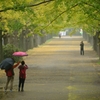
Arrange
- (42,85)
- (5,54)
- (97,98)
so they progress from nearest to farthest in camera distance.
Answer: (97,98)
(42,85)
(5,54)

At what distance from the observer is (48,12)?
2105cm

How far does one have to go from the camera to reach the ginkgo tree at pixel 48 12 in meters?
16.2

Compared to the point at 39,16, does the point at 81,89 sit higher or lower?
lower

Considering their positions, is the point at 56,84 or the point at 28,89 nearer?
the point at 28,89

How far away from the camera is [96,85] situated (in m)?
20.4

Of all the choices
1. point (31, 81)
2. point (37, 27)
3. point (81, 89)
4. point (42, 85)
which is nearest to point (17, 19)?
point (37, 27)

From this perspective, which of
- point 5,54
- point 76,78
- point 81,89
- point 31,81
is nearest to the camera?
point 81,89

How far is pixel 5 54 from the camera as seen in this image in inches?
1385

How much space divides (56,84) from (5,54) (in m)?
15.1

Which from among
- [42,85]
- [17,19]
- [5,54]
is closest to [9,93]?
[42,85]

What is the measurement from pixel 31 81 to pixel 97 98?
269 inches

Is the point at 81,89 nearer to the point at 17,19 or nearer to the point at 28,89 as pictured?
the point at 28,89

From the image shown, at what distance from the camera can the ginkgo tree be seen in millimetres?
16156

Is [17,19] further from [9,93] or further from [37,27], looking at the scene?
[9,93]
